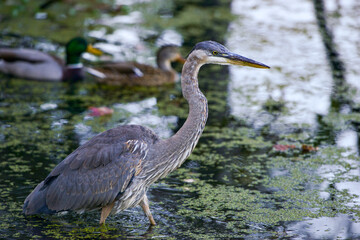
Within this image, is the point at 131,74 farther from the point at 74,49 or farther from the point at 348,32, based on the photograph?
the point at 348,32

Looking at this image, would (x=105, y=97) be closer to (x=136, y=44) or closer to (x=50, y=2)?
(x=136, y=44)

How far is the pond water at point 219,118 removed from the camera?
5426 mm

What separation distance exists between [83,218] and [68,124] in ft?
7.74

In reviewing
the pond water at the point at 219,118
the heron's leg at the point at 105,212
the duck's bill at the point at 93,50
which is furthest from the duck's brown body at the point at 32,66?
the heron's leg at the point at 105,212

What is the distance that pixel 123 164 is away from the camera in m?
5.13

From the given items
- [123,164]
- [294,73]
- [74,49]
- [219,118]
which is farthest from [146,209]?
[294,73]

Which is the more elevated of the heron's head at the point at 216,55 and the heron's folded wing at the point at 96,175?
the heron's head at the point at 216,55

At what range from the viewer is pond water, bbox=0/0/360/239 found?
543 centimetres

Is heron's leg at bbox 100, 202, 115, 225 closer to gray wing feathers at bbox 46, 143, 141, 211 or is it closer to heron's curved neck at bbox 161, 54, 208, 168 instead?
gray wing feathers at bbox 46, 143, 141, 211

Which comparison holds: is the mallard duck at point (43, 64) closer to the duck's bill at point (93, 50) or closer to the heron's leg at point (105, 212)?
the duck's bill at point (93, 50)

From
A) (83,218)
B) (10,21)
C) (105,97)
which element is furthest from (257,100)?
(10,21)

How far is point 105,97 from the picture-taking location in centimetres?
870

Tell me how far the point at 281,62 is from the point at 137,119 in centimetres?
337

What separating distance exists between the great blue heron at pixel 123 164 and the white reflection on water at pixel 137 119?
1907mm
